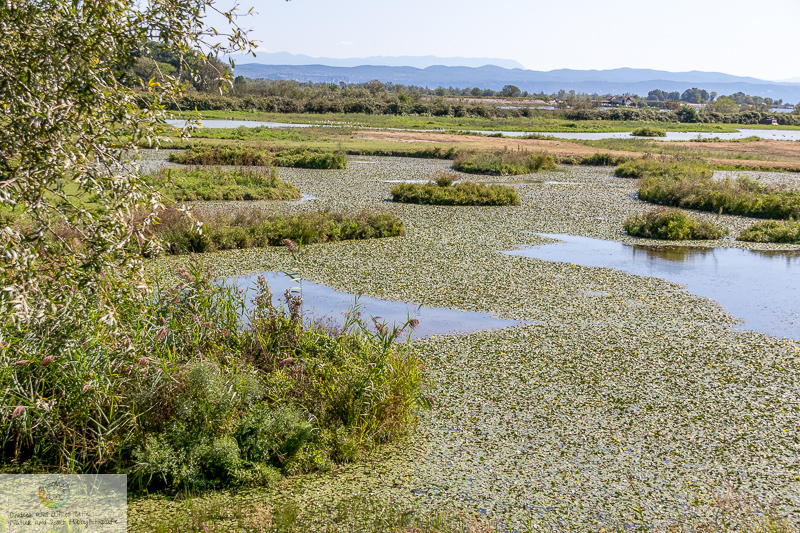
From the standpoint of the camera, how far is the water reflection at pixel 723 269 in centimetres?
1230

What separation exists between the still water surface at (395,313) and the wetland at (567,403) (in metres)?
0.29

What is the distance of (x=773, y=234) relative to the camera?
19.7 meters

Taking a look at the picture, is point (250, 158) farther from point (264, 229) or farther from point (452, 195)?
point (264, 229)

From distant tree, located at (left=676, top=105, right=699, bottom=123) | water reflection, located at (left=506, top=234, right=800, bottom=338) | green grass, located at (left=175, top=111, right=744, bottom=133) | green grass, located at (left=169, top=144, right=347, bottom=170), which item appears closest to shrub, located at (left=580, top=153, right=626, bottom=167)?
green grass, located at (left=169, top=144, right=347, bottom=170)

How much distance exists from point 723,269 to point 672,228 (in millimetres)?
3908

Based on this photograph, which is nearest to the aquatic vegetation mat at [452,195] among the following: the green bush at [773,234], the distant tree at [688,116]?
the green bush at [773,234]

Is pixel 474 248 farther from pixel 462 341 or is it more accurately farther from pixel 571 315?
pixel 462 341

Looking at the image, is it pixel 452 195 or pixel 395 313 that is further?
pixel 452 195

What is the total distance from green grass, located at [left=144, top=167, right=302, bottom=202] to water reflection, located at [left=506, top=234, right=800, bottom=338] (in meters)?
10.7

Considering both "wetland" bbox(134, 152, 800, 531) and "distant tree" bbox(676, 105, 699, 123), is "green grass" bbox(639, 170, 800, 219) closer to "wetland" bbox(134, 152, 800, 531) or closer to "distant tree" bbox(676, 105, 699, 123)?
"wetland" bbox(134, 152, 800, 531)

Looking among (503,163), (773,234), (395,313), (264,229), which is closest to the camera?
(395,313)

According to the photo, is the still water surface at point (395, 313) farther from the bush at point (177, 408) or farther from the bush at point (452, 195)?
the bush at point (452, 195)

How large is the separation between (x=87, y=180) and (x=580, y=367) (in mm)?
Result: 6941

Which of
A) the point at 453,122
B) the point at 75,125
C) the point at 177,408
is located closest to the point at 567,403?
the point at 177,408
